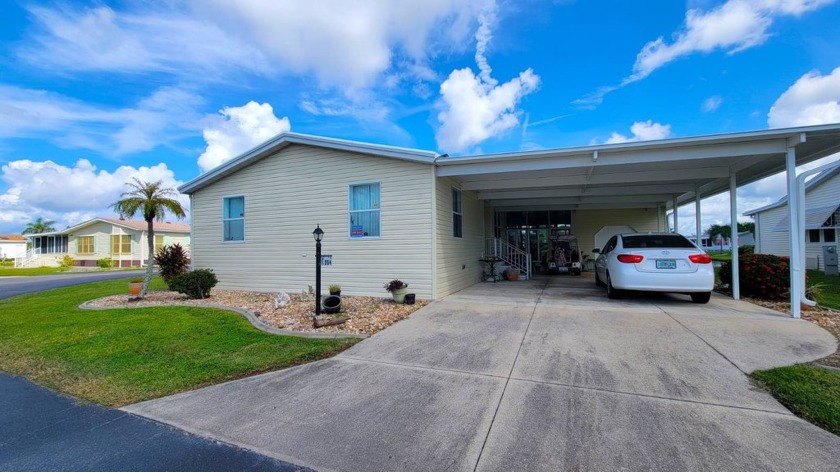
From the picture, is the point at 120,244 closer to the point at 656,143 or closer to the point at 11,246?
the point at 11,246

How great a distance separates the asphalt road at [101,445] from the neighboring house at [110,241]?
97.9 feet

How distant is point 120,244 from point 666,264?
36840mm

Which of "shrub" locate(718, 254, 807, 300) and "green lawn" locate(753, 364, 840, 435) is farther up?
"shrub" locate(718, 254, 807, 300)

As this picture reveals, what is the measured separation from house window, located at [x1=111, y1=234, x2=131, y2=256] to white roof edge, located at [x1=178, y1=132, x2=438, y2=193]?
24360 mm

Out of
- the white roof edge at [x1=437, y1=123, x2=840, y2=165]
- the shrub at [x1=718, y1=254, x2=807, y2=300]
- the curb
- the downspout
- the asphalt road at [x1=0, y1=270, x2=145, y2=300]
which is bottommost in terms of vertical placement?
the asphalt road at [x1=0, y1=270, x2=145, y2=300]

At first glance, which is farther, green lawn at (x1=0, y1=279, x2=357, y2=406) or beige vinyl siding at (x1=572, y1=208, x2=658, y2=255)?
beige vinyl siding at (x1=572, y1=208, x2=658, y2=255)

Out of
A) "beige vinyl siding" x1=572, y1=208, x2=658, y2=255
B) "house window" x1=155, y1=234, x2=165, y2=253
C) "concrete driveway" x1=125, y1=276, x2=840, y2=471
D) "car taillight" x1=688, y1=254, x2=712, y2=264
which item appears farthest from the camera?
"house window" x1=155, y1=234, x2=165, y2=253

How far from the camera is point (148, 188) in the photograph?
8906 millimetres

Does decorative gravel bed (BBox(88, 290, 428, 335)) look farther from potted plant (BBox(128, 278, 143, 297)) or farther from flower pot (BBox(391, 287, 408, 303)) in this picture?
potted plant (BBox(128, 278, 143, 297))

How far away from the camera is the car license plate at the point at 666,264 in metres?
6.91

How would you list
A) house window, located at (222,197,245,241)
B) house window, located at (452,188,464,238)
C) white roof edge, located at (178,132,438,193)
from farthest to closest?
1. house window, located at (222,197,245,241)
2. house window, located at (452,188,464,238)
3. white roof edge, located at (178,132,438,193)

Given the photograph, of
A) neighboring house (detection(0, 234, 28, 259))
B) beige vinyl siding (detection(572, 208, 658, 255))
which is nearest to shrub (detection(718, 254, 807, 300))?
beige vinyl siding (detection(572, 208, 658, 255))

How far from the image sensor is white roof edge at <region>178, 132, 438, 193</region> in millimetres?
8234

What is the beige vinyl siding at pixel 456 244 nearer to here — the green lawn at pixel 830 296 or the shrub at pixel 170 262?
the shrub at pixel 170 262
